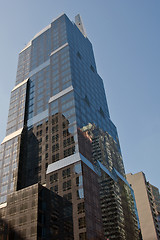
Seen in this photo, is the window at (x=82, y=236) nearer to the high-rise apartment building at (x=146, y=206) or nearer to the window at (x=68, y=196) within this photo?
the window at (x=68, y=196)

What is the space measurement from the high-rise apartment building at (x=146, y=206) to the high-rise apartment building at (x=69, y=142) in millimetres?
58171

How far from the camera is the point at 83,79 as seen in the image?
142 meters

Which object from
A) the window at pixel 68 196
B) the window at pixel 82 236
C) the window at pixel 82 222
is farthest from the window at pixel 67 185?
the window at pixel 82 236

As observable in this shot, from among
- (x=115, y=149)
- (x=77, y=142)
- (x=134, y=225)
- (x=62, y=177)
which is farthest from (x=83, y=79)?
(x=134, y=225)

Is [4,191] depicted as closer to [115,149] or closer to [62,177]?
[62,177]

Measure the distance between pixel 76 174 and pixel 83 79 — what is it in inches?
2552

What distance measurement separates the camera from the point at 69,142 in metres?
105

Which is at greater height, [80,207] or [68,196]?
[68,196]

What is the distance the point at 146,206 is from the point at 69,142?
105007mm

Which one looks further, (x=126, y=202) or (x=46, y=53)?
(x=46, y=53)

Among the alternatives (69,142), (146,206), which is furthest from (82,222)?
(146,206)

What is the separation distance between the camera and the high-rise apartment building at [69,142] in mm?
93438

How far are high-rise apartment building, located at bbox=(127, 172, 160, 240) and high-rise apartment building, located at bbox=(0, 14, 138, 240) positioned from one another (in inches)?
2290

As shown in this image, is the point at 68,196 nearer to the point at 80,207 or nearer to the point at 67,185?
the point at 67,185
